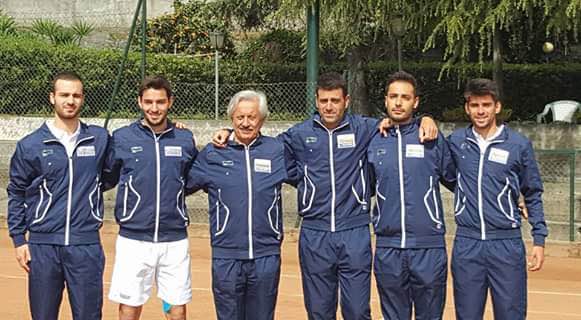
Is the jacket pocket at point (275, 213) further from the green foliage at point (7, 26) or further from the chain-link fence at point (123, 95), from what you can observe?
the green foliage at point (7, 26)

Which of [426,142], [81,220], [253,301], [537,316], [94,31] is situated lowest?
[537,316]

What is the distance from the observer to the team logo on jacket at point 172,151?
7293mm

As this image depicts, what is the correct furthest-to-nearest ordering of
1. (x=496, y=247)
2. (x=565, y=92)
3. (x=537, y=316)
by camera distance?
(x=565, y=92) → (x=537, y=316) → (x=496, y=247)

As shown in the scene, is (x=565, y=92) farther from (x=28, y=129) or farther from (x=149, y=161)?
(x=149, y=161)

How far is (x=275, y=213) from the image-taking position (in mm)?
7180

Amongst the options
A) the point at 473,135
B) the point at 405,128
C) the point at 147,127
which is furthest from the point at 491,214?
the point at 147,127

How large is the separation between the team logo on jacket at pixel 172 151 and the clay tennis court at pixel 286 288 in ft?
8.83

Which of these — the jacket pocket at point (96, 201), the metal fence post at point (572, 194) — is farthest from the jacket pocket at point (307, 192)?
→ the metal fence post at point (572, 194)

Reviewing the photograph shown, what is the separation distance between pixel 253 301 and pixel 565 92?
1729 centimetres

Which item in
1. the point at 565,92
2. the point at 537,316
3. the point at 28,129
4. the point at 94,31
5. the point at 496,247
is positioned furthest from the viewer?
the point at 94,31

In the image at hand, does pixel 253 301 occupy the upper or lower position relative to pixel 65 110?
lower

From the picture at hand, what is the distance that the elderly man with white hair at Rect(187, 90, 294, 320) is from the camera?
7.07 metres

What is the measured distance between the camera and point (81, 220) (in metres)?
7.09

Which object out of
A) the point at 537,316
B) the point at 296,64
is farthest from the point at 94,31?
the point at 537,316
